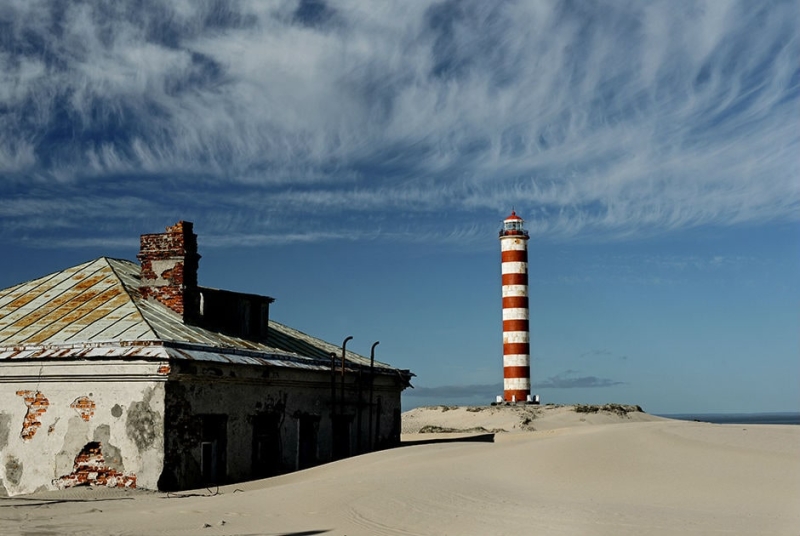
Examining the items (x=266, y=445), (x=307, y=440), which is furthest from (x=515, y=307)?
(x=266, y=445)

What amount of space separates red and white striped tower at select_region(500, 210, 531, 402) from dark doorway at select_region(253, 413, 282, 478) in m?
23.1

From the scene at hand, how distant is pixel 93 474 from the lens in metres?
16.0

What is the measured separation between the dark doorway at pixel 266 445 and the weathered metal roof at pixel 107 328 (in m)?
1.19

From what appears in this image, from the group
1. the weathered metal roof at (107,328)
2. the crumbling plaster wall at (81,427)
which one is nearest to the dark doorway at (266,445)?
the weathered metal roof at (107,328)

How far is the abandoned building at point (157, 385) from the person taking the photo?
16.0 meters

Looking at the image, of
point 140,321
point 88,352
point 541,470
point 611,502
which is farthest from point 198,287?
point 611,502

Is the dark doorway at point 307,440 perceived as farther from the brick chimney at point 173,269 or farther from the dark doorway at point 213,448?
the brick chimney at point 173,269

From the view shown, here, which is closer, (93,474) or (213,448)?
(93,474)

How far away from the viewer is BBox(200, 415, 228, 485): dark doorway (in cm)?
1698

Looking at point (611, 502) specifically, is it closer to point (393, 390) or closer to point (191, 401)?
point (191, 401)

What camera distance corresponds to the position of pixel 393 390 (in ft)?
81.4

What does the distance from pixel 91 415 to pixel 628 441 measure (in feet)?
33.5

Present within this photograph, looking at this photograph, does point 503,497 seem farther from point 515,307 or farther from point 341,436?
point 515,307

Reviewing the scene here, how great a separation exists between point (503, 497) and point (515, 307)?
91.1ft
